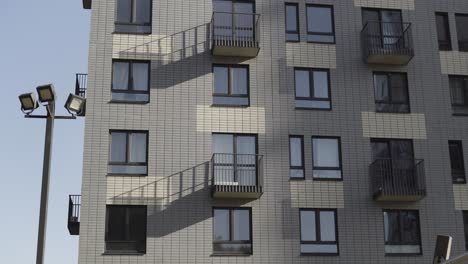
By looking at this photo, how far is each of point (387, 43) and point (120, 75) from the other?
10.7 m

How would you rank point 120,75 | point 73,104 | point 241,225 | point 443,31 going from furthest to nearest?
point 443,31
point 120,75
point 241,225
point 73,104

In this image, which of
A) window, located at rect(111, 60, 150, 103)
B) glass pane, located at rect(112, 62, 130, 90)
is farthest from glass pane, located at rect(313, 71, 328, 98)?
glass pane, located at rect(112, 62, 130, 90)

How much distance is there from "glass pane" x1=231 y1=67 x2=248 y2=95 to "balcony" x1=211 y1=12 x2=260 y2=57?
24.3 inches

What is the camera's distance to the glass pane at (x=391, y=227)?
86.6 feet

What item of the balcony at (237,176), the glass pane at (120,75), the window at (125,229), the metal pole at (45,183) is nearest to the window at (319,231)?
the balcony at (237,176)

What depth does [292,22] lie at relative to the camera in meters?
28.5

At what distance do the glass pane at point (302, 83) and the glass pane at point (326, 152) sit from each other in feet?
6.26

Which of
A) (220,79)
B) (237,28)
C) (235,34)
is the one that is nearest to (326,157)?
(220,79)

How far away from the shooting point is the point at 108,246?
2459cm

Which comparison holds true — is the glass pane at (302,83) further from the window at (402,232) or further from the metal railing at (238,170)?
the window at (402,232)

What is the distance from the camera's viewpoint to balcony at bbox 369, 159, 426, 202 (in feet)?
85.7

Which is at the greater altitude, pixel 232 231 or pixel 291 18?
pixel 291 18

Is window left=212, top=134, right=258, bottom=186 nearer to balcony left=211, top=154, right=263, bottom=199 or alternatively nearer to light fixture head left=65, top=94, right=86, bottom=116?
balcony left=211, top=154, right=263, bottom=199

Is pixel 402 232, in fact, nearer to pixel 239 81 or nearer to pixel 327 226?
pixel 327 226
